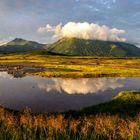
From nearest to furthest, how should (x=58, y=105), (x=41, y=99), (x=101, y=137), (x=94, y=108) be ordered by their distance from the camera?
(x=101, y=137) → (x=94, y=108) → (x=58, y=105) → (x=41, y=99)

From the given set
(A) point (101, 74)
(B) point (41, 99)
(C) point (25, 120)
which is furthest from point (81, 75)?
(C) point (25, 120)

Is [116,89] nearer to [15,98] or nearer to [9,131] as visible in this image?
[15,98]

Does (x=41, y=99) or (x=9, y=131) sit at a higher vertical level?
(x=9, y=131)

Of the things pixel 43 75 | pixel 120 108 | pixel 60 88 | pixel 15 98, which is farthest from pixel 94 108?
pixel 43 75

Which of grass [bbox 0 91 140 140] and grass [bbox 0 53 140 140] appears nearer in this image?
grass [bbox 0 91 140 140]

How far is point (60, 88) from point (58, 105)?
69.6 ft

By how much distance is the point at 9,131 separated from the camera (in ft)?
51.9

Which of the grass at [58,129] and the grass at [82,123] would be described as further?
the grass at [82,123]

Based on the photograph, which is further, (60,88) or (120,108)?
(60,88)

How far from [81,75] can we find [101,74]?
8.95 m

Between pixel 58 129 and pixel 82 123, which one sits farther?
pixel 82 123

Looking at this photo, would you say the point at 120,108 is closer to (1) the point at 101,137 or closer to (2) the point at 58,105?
(2) the point at 58,105

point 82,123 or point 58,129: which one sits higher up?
point 58,129

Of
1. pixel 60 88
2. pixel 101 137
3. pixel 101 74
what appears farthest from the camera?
pixel 101 74
